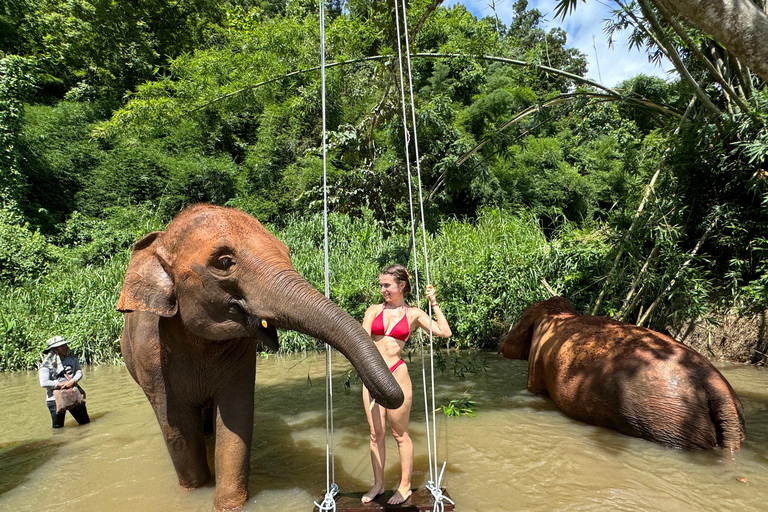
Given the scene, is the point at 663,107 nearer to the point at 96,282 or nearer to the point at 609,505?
the point at 609,505

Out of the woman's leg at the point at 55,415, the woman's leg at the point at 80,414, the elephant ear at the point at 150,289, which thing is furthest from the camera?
the woman's leg at the point at 80,414

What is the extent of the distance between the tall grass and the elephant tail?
3791 mm

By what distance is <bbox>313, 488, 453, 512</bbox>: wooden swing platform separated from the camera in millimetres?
2982

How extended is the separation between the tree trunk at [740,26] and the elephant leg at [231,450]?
3647 millimetres

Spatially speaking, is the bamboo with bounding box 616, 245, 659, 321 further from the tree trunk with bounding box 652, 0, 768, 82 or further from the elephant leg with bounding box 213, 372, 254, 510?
the elephant leg with bounding box 213, 372, 254, 510

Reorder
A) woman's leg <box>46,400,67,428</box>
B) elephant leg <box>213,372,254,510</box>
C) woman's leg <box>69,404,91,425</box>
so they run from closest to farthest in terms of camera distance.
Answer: elephant leg <box>213,372,254,510</box> < woman's leg <box>46,400,67,428</box> < woman's leg <box>69,404,91,425</box>

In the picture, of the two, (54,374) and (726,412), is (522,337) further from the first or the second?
(54,374)

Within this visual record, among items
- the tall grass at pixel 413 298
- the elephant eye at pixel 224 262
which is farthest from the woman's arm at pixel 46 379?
the tall grass at pixel 413 298

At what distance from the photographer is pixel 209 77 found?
15648 mm

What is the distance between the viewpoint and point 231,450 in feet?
10.3

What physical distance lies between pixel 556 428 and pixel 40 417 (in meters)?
6.09

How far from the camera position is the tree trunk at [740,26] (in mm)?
2758

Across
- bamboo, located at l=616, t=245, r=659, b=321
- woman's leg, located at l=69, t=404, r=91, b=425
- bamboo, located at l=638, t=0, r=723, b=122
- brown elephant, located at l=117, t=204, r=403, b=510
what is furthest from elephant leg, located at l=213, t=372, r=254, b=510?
bamboo, located at l=638, t=0, r=723, b=122

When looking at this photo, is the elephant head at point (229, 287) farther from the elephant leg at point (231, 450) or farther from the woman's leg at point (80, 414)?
the woman's leg at point (80, 414)
